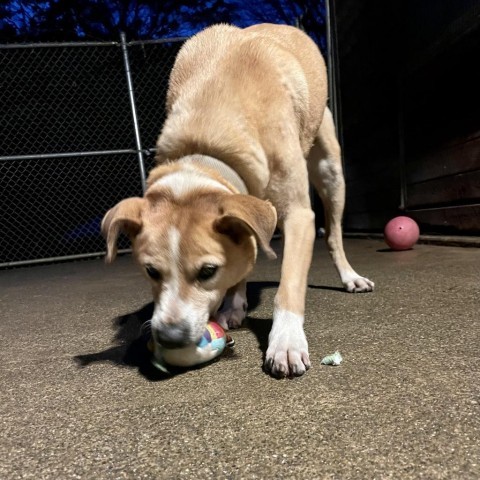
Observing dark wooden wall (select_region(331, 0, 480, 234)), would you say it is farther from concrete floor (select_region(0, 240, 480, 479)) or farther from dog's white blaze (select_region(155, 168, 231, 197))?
dog's white blaze (select_region(155, 168, 231, 197))

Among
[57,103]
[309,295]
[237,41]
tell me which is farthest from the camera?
[57,103]

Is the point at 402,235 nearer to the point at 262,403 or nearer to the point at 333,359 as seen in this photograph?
the point at 333,359

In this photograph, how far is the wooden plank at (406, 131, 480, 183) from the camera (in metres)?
4.32

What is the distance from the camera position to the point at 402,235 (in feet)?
15.3

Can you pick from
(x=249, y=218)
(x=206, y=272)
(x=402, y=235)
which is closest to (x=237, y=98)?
(x=249, y=218)

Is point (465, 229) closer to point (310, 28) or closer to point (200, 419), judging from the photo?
point (200, 419)

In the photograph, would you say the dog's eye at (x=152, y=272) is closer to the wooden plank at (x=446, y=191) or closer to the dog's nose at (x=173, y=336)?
the dog's nose at (x=173, y=336)

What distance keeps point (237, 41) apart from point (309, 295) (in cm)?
156

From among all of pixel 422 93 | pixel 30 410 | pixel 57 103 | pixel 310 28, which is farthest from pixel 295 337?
pixel 310 28

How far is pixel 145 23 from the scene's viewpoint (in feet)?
34.2

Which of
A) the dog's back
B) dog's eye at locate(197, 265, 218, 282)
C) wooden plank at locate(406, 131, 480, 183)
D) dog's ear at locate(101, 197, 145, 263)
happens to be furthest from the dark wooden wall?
dog's ear at locate(101, 197, 145, 263)

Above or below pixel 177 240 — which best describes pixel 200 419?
below

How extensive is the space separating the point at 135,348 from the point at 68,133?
21.6 ft

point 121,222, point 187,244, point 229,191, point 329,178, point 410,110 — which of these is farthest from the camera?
point 410,110
